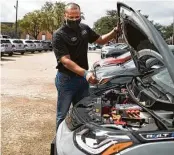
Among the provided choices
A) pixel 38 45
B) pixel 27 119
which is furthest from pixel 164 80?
pixel 38 45

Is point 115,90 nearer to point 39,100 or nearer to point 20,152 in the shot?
point 20,152

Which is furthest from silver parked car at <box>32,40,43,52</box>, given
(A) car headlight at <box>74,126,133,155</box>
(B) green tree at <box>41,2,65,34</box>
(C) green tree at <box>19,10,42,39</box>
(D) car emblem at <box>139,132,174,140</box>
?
(D) car emblem at <box>139,132,174,140</box>

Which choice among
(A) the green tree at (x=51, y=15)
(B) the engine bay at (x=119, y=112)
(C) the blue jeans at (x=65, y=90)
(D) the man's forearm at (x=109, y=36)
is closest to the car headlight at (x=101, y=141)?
(B) the engine bay at (x=119, y=112)

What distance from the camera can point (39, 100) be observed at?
8484mm

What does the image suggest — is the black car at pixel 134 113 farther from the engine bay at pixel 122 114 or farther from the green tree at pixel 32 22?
the green tree at pixel 32 22

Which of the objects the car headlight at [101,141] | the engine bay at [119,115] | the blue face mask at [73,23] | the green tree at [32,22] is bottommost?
the car headlight at [101,141]

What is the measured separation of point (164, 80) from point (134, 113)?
0.55 m

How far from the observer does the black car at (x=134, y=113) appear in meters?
2.54

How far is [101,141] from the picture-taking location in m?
2.65

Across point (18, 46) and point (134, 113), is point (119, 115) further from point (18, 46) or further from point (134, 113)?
point (18, 46)

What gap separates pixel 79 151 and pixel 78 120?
0.55m

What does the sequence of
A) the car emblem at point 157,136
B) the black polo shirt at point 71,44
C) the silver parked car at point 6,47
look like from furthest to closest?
the silver parked car at point 6,47, the black polo shirt at point 71,44, the car emblem at point 157,136

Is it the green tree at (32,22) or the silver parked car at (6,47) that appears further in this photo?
the green tree at (32,22)

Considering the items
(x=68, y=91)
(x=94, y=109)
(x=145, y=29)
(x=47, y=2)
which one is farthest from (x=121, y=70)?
(x=47, y=2)
